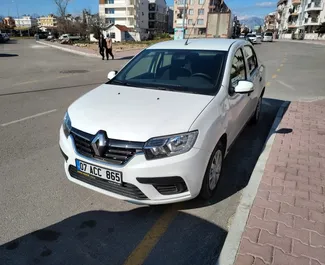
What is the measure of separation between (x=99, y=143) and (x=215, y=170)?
1.37 metres

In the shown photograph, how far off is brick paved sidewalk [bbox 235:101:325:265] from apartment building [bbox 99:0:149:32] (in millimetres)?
74236

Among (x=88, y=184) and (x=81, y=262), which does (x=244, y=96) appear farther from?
(x=81, y=262)

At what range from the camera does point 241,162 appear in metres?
4.07

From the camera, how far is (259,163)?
379 cm

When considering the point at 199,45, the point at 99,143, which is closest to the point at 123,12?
the point at 199,45

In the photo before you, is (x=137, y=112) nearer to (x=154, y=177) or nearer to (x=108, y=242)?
(x=154, y=177)

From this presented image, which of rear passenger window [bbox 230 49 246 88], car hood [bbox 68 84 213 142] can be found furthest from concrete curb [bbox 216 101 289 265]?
rear passenger window [bbox 230 49 246 88]

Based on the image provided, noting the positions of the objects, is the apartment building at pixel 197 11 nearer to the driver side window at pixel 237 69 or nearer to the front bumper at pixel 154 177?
the driver side window at pixel 237 69

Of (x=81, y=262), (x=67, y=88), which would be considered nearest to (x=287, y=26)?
(x=67, y=88)

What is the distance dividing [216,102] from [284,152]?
182cm

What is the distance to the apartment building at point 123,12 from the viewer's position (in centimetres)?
7219

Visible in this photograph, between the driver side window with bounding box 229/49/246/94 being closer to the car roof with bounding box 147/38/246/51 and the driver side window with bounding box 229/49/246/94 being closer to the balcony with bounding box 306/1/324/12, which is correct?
the car roof with bounding box 147/38/246/51

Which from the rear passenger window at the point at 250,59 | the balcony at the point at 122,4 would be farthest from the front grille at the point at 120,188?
the balcony at the point at 122,4

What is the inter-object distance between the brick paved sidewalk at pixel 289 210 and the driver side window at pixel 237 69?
1.23m
